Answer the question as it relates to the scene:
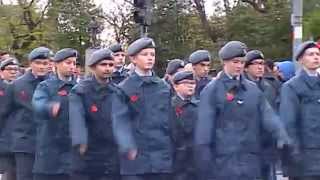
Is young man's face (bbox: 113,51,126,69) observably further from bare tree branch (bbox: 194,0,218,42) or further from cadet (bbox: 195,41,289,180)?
bare tree branch (bbox: 194,0,218,42)

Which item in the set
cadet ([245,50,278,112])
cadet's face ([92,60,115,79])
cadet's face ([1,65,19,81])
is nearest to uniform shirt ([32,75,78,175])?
cadet's face ([92,60,115,79])

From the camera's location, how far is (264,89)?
10.3 m

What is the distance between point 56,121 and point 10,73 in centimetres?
229

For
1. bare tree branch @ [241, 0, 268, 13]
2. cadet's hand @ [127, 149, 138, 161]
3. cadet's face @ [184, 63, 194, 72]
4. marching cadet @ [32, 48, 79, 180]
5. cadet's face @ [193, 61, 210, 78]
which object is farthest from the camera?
bare tree branch @ [241, 0, 268, 13]

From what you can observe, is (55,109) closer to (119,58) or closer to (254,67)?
(119,58)

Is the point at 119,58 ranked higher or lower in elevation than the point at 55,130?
higher

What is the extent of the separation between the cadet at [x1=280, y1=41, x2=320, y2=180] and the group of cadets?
1cm

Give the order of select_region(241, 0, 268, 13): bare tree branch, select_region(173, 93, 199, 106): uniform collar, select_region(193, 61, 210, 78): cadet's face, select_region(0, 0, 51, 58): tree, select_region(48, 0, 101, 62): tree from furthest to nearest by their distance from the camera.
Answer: select_region(0, 0, 51, 58): tree → select_region(48, 0, 101, 62): tree → select_region(241, 0, 268, 13): bare tree branch → select_region(193, 61, 210, 78): cadet's face → select_region(173, 93, 199, 106): uniform collar

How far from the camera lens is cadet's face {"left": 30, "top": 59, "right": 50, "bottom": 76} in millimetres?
10227

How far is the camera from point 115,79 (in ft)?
33.8

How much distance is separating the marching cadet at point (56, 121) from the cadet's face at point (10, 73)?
6.33 ft

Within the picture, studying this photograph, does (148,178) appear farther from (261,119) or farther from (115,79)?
(115,79)

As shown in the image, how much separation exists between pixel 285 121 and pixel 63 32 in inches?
1375

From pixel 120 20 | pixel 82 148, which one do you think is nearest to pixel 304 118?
pixel 82 148
